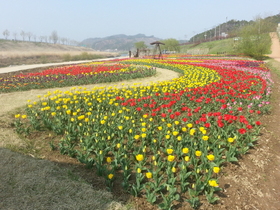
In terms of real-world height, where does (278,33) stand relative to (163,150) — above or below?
above

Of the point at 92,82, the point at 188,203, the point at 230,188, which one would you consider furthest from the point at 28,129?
the point at 92,82

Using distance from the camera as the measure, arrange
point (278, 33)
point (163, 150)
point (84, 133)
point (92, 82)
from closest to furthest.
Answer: point (163, 150) < point (84, 133) < point (92, 82) < point (278, 33)

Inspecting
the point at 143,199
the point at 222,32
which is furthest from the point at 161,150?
the point at 222,32

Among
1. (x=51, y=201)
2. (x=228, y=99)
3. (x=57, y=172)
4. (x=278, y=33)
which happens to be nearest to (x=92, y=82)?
(x=228, y=99)

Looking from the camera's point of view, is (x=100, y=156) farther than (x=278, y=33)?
No

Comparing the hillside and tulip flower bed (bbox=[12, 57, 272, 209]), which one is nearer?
tulip flower bed (bbox=[12, 57, 272, 209])

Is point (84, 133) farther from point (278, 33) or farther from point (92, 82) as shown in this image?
point (278, 33)

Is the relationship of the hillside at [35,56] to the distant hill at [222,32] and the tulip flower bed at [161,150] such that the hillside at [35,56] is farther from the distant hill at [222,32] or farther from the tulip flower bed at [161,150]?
the distant hill at [222,32]

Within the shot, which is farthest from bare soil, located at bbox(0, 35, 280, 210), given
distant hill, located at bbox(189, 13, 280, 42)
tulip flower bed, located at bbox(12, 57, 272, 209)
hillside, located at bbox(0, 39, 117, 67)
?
distant hill, located at bbox(189, 13, 280, 42)

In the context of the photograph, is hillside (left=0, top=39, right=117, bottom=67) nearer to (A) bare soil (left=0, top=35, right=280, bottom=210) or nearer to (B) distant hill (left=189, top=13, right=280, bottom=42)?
(A) bare soil (left=0, top=35, right=280, bottom=210)

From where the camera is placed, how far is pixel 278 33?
48469 millimetres

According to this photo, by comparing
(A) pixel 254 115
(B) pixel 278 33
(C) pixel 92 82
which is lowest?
(A) pixel 254 115

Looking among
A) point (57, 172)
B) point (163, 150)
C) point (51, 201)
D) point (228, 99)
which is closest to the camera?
point (51, 201)

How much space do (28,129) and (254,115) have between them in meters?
7.04
